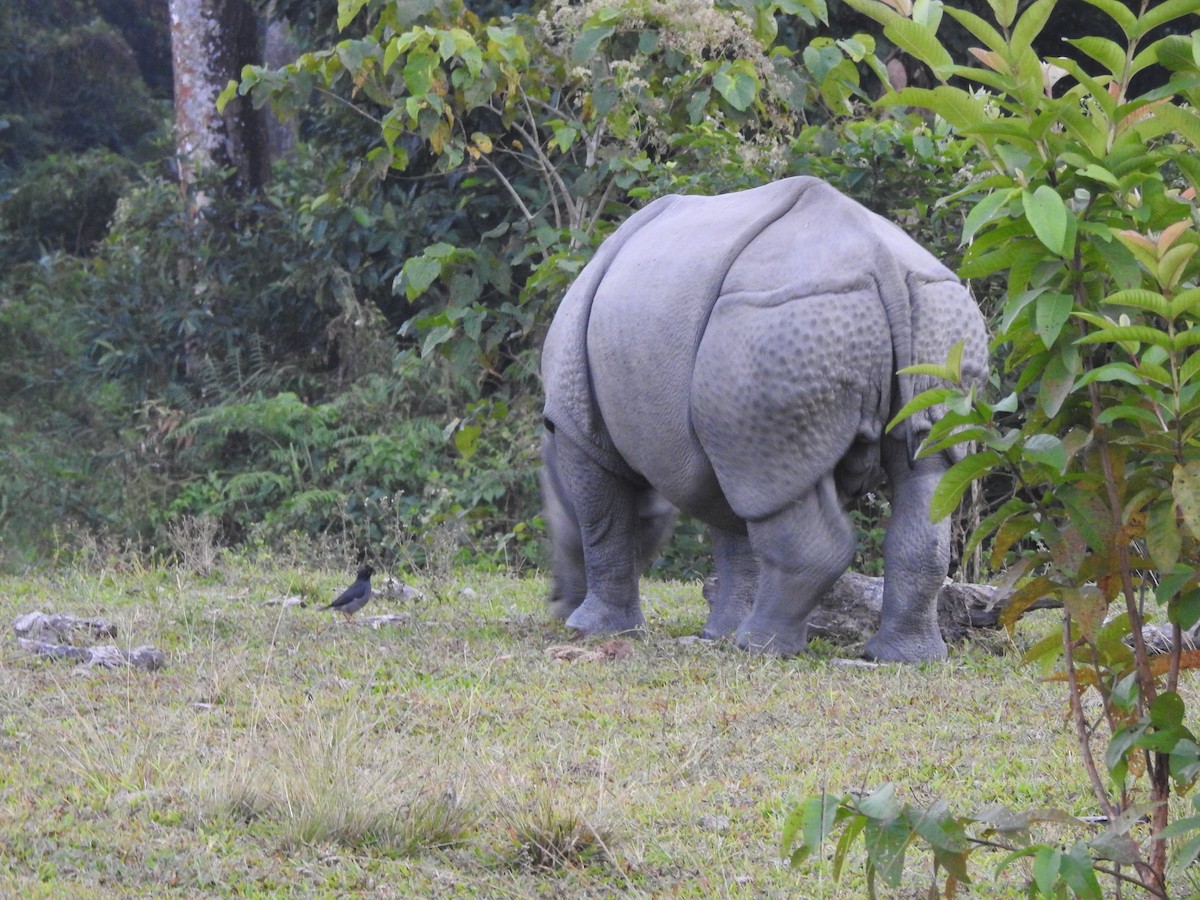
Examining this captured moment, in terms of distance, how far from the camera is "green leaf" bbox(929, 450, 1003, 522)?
9.07 ft

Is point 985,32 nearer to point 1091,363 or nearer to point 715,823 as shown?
point 1091,363

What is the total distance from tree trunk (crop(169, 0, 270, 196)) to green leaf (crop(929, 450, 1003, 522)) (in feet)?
41.1

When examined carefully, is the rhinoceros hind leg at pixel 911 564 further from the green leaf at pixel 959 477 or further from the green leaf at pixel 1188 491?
the green leaf at pixel 1188 491

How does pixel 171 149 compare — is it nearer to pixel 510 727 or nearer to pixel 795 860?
pixel 510 727

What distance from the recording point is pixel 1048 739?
4.98m

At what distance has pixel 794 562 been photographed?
6.05 meters

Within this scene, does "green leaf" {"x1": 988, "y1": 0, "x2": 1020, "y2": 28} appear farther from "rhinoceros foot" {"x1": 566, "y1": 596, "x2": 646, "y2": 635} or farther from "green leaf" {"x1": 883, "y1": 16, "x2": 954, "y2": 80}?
"rhinoceros foot" {"x1": 566, "y1": 596, "x2": 646, "y2": 635}

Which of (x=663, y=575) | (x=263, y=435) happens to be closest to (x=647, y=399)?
(x=663, y=575)

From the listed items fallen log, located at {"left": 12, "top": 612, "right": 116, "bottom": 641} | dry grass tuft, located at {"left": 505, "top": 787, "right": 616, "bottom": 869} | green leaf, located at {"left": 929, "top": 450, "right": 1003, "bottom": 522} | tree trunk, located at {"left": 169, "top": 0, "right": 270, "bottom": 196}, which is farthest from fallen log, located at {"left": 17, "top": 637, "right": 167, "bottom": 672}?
→ tree trunk, located at {"left": 169, "top": 0, "right": 270, "bottom": 196}

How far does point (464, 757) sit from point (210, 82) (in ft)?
37.5

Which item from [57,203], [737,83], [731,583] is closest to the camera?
[731,583]

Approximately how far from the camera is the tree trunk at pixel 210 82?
1470 cm

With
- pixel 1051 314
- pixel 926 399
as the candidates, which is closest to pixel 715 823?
pixel 926 399

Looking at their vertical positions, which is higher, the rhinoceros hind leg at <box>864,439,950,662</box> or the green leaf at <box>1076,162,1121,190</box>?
the green leaf at <box>1076,162,1121,190</box>
